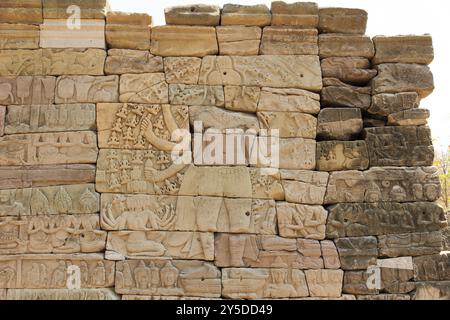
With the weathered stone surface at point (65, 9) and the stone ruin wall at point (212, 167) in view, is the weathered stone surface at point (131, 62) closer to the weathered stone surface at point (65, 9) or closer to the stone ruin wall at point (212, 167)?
the stone ruin wall at point (212, 167)

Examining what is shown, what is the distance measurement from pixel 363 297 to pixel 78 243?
10.4 ft

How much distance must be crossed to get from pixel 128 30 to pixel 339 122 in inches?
106

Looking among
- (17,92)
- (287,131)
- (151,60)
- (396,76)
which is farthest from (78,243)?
(396,76)

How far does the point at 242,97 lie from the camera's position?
5.48 meters

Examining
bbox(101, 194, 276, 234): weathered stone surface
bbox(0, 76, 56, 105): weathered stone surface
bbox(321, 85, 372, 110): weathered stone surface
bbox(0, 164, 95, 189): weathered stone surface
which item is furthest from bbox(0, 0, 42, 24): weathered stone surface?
bbox(321, 85, 372, 110): weathered stone surface

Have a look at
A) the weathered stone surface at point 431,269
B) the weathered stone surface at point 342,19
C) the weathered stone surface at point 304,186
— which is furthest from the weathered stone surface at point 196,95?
the weathered stone surface at point 431,269

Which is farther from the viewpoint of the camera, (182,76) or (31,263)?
(182,76)

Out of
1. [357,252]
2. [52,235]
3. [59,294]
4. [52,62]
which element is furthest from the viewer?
[52,62]

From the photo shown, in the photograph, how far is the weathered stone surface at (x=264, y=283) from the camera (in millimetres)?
5098

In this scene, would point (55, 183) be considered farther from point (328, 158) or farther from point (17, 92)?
point (328, 158)

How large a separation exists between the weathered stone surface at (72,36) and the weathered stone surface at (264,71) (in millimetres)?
1257

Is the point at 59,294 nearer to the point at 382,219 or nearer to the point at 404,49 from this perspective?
the point at 382,219

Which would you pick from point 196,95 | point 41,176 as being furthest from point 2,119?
point 196,95

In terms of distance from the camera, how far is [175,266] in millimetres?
5148
